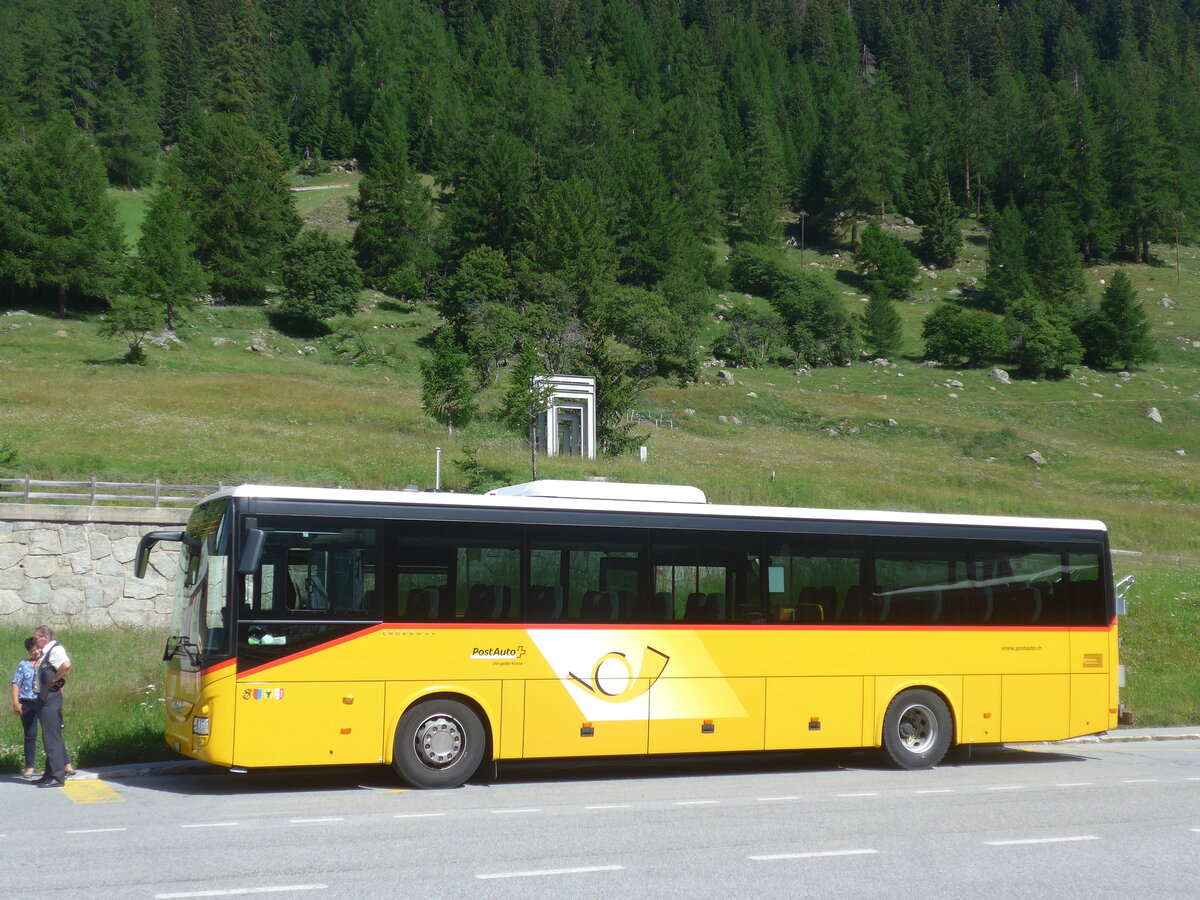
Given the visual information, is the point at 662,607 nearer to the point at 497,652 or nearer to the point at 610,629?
the point at 610,629

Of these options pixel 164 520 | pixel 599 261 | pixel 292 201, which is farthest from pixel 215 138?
pixel 164 520

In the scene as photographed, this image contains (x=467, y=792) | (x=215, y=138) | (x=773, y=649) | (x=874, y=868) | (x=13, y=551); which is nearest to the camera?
(x=874, y=868)

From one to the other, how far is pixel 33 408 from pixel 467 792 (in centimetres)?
4201

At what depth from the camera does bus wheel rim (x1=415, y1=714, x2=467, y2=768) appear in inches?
491

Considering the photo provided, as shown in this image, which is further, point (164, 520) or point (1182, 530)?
point (1182, 530)

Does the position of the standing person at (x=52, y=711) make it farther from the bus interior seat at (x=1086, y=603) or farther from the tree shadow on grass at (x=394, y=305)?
the tree shadow on grass at (x=394, y=305)

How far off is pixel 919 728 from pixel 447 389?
38.1m

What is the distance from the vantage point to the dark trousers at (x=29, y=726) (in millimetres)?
12094

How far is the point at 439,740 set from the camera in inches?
493

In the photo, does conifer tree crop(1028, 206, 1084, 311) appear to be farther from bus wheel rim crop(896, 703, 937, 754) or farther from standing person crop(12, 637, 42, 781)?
standing person crop(12, 637, 42, 781)

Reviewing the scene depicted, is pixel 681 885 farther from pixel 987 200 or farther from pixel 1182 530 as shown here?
pixel 987 200

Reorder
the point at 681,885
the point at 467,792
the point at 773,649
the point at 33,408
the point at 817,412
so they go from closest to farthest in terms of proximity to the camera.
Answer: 1. the point at 681,885
2. the point at 467,792
3. the point at 773,649
4. the point at 33,408
5. the point at 817,412

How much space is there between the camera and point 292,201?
344ft

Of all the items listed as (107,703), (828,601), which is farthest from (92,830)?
(828,601)
